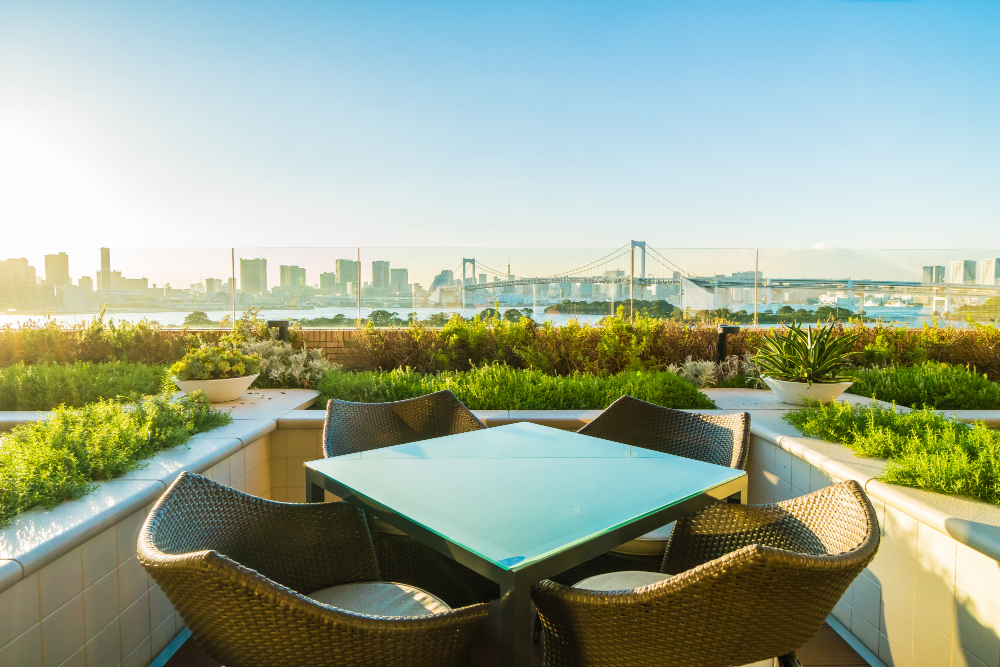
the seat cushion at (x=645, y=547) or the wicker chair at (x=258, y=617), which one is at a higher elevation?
the wicker chair at (x=258, y=617)

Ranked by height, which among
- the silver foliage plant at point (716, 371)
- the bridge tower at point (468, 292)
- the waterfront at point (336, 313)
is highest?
the bridge tower at point (468, 292)

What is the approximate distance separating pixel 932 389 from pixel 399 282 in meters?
6.36

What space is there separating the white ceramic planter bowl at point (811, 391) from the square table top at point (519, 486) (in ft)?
7.46

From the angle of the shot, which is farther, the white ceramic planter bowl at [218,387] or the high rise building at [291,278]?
the high rise building at [291,278]

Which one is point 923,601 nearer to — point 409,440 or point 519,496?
point 519,496

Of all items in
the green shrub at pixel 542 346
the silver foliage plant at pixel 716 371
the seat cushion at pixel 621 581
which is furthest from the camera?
the green shrub at pixel 542 346

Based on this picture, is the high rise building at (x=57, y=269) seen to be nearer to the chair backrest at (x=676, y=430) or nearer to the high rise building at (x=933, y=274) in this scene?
the chair backrest at (x=676, y=430)

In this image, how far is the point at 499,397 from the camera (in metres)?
3.66

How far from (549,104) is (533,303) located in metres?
3.87

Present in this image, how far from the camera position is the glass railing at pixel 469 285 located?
789cm

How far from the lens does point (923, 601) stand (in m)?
1.77

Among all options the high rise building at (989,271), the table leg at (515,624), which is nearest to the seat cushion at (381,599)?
the table leg at (515,624)

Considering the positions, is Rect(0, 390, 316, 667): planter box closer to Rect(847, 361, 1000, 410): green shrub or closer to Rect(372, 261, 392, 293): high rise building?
Rect(847, 361, 1000, 410): green shrub

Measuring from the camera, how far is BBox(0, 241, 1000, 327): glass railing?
789 cm
